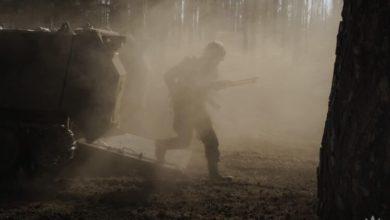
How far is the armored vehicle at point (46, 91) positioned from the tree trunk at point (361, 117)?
576 cm

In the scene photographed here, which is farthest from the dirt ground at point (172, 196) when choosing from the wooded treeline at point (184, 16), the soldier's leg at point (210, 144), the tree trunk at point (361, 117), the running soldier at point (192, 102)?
the wooded treeline at point (184, 16)

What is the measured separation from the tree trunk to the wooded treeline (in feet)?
68.1

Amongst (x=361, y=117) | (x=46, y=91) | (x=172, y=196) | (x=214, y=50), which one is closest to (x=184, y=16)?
(x=214, y=50)

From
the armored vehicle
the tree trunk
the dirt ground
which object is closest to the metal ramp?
the dirt ground

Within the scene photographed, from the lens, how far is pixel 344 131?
2.57 metres

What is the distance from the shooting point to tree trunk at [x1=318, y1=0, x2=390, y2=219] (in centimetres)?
231

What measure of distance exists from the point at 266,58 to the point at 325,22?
35556 millimetres

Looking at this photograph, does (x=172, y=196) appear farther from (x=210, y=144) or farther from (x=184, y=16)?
(x=184, y=16)

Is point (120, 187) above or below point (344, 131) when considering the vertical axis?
below

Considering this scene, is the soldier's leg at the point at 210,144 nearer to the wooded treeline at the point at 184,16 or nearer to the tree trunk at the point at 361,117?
the tree trunk at the point at 361,117

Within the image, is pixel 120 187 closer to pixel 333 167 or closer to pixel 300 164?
pixel 300 164

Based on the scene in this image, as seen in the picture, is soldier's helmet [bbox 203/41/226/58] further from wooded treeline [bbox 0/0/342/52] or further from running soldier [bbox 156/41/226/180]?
wooded treeline [bbox 0/0/342/52]

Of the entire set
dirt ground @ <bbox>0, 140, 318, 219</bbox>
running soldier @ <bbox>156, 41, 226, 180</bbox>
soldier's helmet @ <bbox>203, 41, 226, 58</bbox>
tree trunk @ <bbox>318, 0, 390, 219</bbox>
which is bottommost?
dirt ground @ <bbox>0, 140, 318, 219</bbox>

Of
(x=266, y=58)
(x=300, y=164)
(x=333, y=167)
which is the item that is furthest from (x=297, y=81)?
(x=333, y=167)
